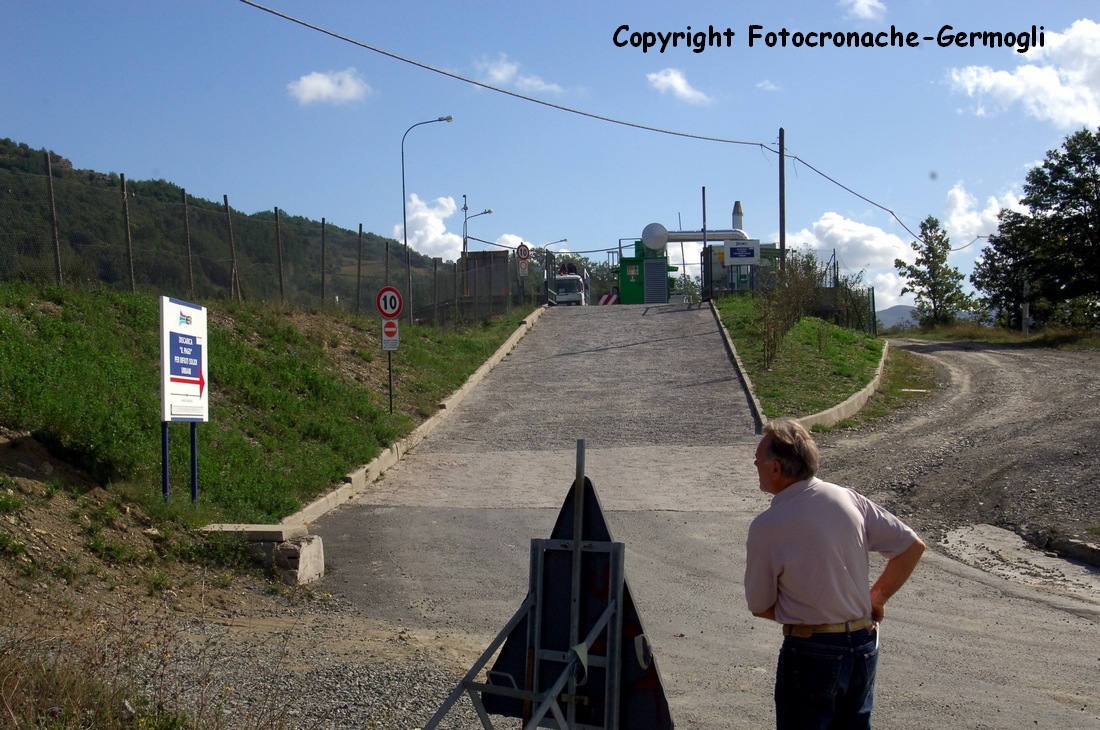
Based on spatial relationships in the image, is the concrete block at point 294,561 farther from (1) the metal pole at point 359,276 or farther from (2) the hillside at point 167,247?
(1) the metal pole at point 359,276

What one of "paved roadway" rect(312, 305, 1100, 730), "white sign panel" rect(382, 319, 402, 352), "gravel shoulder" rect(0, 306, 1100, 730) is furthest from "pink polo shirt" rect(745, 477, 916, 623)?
"white sign panel" rect(382, 319, 402, 352)

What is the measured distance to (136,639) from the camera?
6.05 meters

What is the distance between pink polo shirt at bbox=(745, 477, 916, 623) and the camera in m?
3.66

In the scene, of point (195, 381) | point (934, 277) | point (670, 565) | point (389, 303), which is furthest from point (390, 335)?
point (934, 277)

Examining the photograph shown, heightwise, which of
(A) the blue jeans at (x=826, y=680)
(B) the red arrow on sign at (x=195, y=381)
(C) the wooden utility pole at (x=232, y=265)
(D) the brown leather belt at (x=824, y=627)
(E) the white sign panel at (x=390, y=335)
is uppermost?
(C) the wooden utility pole at (x=232, y=265)

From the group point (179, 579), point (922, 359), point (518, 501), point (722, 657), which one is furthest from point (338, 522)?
point (922, 359)

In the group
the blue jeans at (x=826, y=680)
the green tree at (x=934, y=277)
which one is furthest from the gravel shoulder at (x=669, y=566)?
the green tree at (x=934, y=277)

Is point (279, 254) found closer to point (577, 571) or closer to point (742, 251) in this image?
point (577, 571)

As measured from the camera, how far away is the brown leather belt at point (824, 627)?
369cm

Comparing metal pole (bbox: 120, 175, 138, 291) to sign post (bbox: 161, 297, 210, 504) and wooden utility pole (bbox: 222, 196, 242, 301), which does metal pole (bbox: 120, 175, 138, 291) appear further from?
sign post (bbox: 161, 297, 210, 504)

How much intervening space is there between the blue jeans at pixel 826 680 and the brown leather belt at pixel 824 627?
0.05 feet

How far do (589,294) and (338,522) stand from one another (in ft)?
124

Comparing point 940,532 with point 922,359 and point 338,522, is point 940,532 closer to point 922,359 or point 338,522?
point 338,522

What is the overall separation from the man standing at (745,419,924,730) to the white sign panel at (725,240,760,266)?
38.3 metres
